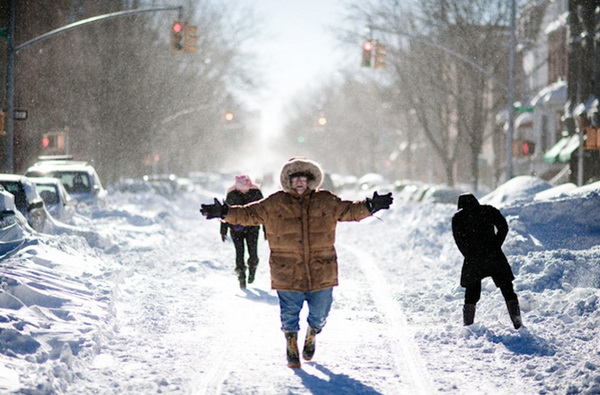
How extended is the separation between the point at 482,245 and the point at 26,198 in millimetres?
8559

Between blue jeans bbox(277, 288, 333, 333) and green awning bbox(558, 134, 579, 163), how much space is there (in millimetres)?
24633

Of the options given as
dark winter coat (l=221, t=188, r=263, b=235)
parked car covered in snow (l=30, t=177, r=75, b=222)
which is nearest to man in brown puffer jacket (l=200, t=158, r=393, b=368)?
dark winter coat (l=221, t=188, r=263, b=235)

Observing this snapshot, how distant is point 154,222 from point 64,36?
20.1 m

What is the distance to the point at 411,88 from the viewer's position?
35938 millimetres

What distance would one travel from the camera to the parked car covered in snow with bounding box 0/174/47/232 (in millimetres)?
13594

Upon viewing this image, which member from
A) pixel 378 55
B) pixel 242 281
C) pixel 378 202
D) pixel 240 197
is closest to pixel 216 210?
pixel 378 202

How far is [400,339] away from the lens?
8055 mm

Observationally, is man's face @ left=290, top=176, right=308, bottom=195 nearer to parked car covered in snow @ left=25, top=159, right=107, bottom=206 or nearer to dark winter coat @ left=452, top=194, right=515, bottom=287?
dark winter coat @ left=452, top=194, right=515, bottom=287

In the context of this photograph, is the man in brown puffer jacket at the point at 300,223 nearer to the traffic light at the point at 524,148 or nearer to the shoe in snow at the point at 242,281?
the shoe in snow at the point at 242,281

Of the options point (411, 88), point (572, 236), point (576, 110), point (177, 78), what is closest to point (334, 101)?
point (177, 78)

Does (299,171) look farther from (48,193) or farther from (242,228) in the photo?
(48,193)

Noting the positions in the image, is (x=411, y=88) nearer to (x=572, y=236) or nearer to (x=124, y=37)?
(x=124, y=37)

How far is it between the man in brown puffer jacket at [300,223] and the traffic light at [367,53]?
1598cm

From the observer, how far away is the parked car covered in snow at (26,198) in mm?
13594
